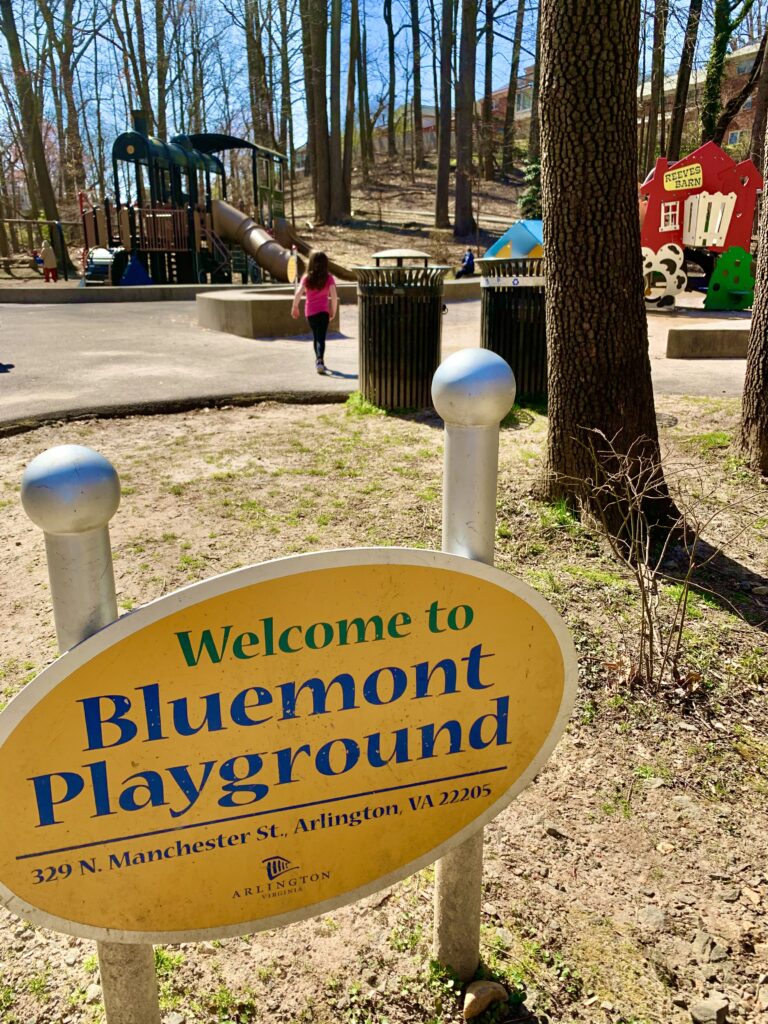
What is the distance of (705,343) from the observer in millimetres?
10242

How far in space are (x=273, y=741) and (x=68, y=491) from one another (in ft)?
1.79

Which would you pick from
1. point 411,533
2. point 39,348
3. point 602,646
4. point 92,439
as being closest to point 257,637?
point 602,646

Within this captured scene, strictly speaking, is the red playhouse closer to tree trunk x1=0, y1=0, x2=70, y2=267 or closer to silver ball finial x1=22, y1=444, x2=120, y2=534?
silver ball finial x1=22, y1=444, x2=120, y2=534

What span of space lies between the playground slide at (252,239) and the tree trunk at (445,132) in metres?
8.27

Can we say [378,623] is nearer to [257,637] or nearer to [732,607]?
[257,637]

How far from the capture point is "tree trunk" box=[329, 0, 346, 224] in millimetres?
29598

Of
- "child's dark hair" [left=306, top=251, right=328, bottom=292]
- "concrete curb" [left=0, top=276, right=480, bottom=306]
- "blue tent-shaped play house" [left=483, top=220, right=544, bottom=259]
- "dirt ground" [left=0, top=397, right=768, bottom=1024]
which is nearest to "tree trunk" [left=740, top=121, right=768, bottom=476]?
"dirt ground" [left=0, top=397, right=768, bottom=1024]

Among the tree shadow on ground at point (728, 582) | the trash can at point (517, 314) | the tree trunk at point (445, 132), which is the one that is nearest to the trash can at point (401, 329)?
the trash can at point (517, 314)

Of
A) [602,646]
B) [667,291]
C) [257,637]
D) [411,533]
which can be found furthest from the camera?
[667,291]

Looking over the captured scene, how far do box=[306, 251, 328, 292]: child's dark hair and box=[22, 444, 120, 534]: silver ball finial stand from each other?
8.65 metres

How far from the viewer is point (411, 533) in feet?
14.6

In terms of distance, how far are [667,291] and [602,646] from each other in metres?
14.2

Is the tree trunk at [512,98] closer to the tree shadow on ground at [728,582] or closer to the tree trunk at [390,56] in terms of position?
the tree trunk at [390,56]

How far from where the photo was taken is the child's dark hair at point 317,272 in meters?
9.44
